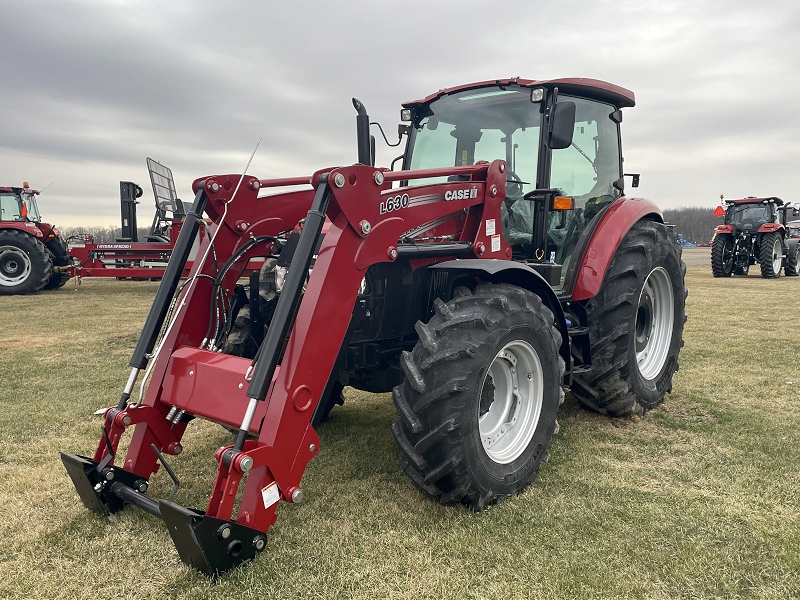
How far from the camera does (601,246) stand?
428 centimetres

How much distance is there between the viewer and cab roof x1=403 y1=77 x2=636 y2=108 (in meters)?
4.12

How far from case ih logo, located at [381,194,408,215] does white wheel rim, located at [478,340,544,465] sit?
38.0 inches

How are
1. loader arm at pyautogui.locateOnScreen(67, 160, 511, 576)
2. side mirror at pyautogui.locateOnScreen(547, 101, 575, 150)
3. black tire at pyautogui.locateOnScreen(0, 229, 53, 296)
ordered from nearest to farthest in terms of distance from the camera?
loader arm at pyautogui.locateOnScreen(67, 160, 511, 576), side mirror at pyautogui.locateOnScreen(547, 101, 575, 150), black tire at pyautogui.locateOnScreen(0, 229, 53, 296)

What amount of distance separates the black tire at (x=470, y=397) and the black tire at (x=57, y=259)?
48.4ft

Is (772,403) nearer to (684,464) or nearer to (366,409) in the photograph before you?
(684,464)

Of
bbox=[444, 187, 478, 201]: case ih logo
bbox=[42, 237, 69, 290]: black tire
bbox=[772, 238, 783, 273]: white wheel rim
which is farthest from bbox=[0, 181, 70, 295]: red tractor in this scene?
bbox=[772, 238, 783, 273]: white wheel rim

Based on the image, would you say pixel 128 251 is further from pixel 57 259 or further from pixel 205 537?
pixel 205 537

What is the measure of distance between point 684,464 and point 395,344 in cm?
189

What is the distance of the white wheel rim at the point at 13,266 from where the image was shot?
555 inches

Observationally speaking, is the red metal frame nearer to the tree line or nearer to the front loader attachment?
the front loader attachment

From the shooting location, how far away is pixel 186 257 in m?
3.27

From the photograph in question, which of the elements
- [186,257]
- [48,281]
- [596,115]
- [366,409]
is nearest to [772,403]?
[596,115]

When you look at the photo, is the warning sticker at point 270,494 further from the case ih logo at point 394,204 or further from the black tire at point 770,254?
the black tire at point 770,254

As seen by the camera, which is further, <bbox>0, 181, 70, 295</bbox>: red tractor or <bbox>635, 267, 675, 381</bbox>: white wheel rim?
<bbox>0, 181, 70, 295</bbox>: red tractor
